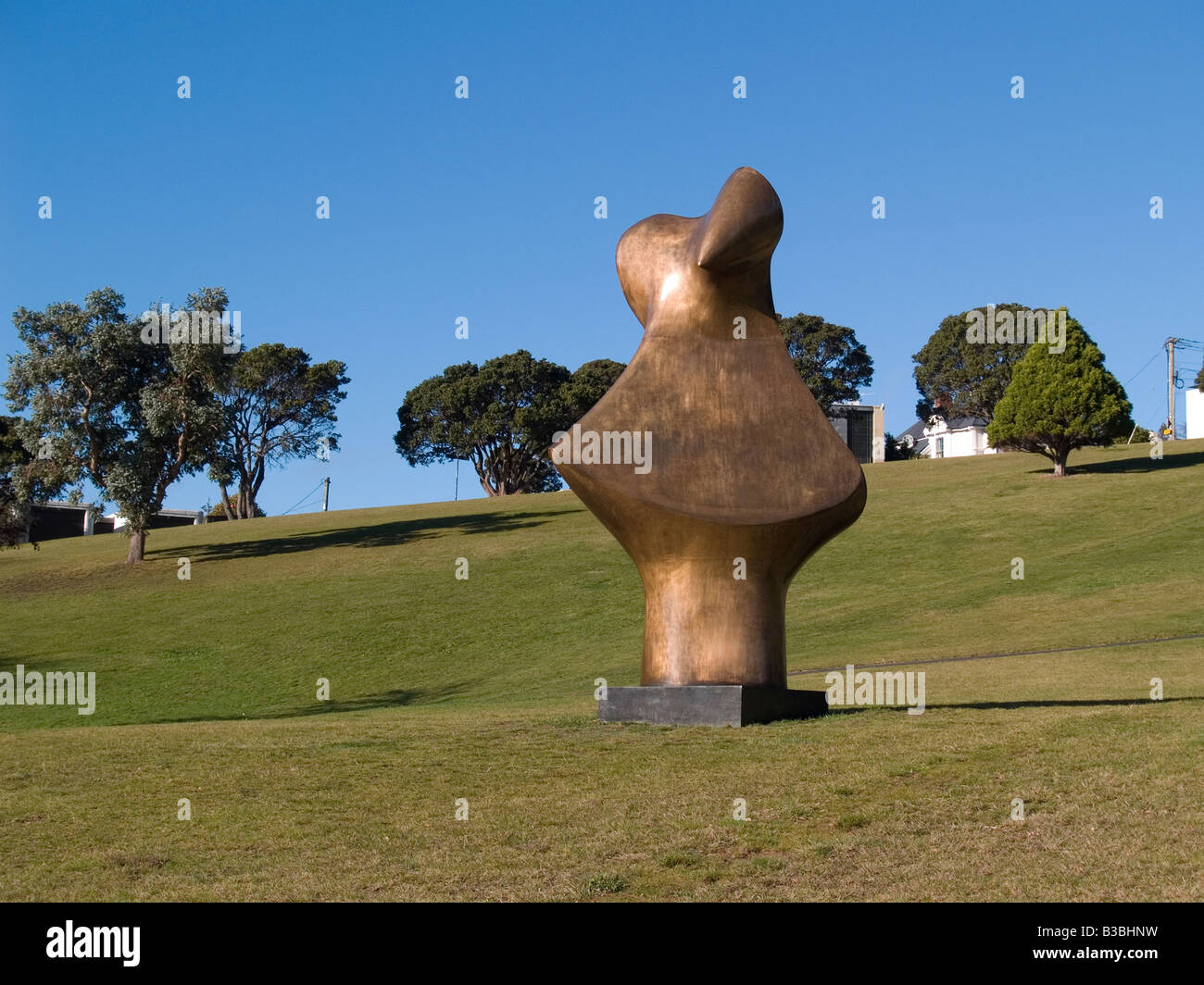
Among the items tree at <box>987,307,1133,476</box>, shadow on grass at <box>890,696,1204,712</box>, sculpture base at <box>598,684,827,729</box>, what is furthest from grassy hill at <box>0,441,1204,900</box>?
tree at <box>987,307,1133,476</box>

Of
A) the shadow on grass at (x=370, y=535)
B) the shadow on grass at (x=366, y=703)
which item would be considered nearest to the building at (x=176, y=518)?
the shadow on grass at (x=370, y=535)

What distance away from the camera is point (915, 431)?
10719 cm

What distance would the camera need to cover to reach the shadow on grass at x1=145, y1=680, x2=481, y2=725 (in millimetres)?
22219

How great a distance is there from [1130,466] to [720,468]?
131 feet

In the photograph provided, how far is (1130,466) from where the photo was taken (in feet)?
161

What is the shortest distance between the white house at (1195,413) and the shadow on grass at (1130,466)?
2755cm

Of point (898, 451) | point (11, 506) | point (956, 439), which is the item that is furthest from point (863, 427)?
point (11, 506)

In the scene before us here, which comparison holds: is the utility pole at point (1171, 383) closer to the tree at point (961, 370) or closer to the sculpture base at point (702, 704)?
the tree at point (961, 370)

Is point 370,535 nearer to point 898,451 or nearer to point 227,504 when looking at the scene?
point 227,504

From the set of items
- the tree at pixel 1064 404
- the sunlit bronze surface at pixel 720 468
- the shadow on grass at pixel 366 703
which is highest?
the tree at pixel 1064 404

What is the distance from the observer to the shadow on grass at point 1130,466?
4741 centimetres
